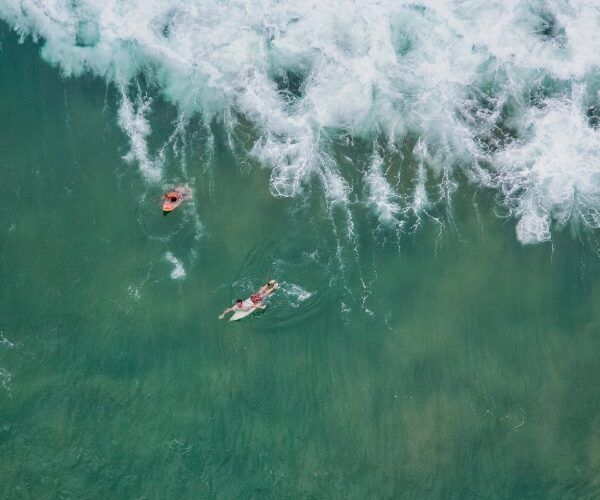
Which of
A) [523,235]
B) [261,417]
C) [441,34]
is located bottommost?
[261,417]

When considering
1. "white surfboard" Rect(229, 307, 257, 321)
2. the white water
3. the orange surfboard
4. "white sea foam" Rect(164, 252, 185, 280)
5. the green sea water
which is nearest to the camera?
the green sea water

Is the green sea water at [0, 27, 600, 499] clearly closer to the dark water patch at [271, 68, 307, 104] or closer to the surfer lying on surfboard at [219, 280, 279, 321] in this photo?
the surfer lying on surfboard at [219, 280, 279, 321]

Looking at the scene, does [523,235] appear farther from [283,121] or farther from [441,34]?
[283,121]

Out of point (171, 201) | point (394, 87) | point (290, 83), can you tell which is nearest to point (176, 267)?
point (171, 201)

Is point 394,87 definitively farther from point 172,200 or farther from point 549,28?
point 172,200

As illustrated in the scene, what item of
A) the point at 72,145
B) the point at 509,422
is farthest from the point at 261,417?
the point at 72,145

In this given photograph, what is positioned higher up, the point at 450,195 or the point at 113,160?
the point at 113,160

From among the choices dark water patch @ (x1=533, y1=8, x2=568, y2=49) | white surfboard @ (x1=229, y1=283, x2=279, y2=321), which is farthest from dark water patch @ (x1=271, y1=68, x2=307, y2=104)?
dark water patch @ (x1=533, y1=8, x2=568, y2=49)
